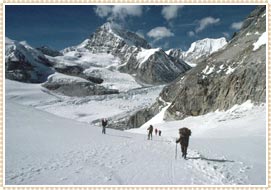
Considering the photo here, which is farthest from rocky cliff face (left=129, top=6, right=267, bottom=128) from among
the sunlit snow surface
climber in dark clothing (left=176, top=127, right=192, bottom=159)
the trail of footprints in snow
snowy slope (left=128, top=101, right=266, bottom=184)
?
the trail of footprints in snow

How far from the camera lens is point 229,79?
4631cm

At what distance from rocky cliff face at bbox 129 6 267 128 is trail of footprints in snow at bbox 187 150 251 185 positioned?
81.6ft

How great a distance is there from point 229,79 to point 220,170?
3544 centimetres

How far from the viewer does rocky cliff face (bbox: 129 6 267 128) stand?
4069 centimetres

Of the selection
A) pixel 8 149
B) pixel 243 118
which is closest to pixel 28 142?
pixel 8 149

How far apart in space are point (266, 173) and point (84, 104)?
11986 centimetres

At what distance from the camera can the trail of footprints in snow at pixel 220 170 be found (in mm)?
11664

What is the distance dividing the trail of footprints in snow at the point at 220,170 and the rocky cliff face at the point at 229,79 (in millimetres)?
24882

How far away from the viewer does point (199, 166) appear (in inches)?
541

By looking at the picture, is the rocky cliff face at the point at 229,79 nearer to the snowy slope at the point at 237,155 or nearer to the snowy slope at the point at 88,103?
the snowy slope at the point at 237,155

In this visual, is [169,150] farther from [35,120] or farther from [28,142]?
[35,120]

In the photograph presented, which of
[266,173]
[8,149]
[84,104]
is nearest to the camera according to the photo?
[266,173]

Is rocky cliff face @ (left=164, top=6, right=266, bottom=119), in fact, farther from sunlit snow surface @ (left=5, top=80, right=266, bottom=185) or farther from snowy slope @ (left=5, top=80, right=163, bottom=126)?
snowy slope @ (left=5, top=80, right=163, bottom=126)

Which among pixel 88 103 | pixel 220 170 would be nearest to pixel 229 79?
pixel 220 170
